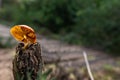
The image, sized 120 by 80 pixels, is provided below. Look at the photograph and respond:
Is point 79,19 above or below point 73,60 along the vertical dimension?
above

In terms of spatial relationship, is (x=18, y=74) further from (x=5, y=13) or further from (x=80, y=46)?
(x=5, y=13)

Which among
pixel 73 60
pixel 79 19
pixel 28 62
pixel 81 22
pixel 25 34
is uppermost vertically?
pixel 79 19

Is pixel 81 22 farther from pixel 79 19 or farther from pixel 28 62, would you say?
pixel 28 62

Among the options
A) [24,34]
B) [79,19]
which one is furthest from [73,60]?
[24,34]

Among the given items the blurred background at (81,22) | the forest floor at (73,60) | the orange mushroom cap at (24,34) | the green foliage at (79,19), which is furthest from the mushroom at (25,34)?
the green foliage at (79,19)

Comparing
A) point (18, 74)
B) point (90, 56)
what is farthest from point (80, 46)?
point (18, 74)

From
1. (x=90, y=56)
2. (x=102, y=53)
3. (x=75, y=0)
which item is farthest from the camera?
(x=75, y=0)
